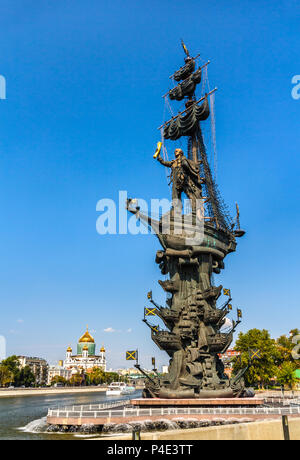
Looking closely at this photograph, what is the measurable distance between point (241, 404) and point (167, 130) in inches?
1411

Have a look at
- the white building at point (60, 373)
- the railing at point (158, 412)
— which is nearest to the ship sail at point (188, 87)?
the railing at point (158, 412)

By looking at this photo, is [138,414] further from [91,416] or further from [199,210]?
[199,210]

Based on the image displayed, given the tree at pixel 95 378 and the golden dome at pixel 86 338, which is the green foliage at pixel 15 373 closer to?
the tree at pixel 95 378

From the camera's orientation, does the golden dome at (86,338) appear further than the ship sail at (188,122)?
Yes

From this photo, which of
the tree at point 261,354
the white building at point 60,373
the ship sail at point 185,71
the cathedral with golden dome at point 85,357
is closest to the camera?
the ship sail at point 185,71

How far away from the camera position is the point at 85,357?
18662cm

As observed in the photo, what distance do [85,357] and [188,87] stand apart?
163 m

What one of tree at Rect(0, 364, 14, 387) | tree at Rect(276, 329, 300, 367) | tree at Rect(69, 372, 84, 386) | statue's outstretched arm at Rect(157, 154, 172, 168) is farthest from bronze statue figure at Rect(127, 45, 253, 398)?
tree at Rect(69, 372, 84, 386)

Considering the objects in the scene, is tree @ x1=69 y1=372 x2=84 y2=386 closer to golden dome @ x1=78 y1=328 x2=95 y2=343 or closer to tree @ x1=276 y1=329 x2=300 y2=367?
golden dome @ x1=78 y1=328 x2=95 y2=343

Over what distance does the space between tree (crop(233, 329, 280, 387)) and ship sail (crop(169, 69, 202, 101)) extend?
153ft

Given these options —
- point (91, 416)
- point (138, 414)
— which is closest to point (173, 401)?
point (138, 414)

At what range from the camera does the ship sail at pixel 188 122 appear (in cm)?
4781

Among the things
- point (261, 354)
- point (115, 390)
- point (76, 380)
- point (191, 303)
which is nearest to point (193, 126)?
point (191, 303)

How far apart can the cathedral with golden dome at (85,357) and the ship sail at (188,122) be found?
15348cm
